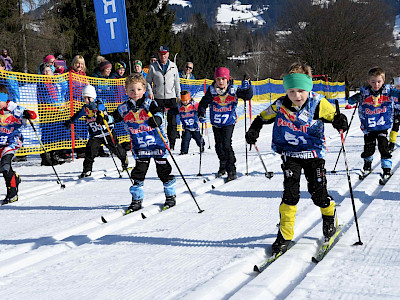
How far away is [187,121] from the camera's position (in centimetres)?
1059

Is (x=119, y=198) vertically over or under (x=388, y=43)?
under

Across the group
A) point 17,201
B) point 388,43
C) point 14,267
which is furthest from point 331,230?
point 388,43

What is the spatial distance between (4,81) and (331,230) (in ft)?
21.8

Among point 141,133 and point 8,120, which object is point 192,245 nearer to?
point 141,133

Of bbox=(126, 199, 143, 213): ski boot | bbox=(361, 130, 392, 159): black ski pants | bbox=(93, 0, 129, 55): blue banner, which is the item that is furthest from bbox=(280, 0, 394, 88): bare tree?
bbox=(126, 199, 143, 213): ski boot

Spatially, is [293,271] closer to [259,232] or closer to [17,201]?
[259,232]

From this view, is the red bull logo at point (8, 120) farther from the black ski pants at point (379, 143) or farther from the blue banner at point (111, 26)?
the blue banner at point (111, 26)

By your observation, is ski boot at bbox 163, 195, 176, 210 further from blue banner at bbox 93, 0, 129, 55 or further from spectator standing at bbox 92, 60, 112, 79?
blue banner at bbox 93, 0, 129, 55

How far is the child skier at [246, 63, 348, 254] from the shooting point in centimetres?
385

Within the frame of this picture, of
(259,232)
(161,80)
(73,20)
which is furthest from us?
(73,20)

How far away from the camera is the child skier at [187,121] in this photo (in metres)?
10.5

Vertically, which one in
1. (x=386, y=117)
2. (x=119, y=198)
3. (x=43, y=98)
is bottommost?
(x=119, y=198)

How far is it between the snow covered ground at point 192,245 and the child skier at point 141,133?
0.88 ft

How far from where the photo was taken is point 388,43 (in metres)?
51.1
